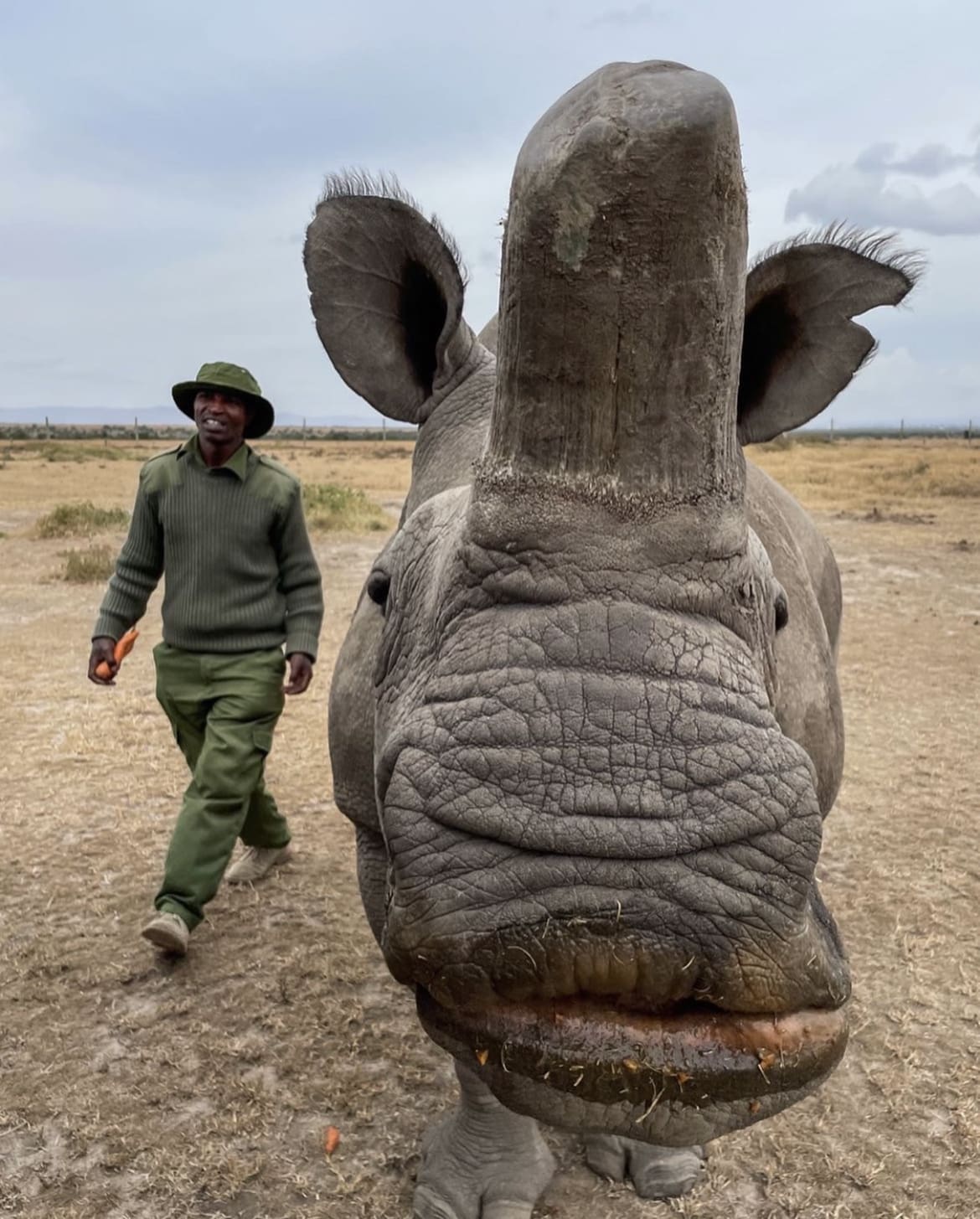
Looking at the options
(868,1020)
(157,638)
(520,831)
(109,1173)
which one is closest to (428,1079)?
(109,1173)

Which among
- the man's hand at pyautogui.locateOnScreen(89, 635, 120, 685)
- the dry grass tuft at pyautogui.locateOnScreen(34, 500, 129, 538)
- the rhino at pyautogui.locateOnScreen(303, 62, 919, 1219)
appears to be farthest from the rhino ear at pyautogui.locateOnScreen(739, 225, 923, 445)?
the dry grass tuft at pyautogui.locateOnScreen(34, 500, 129, 538)

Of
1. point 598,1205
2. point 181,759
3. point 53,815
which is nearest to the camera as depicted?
point 598,1205

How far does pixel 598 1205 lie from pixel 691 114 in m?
3.05

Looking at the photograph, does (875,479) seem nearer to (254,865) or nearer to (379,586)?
(254,865)

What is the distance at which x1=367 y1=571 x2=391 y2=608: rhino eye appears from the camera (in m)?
3.04

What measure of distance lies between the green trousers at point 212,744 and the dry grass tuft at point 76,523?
14922 millimetres

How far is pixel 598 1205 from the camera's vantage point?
11.0 feet

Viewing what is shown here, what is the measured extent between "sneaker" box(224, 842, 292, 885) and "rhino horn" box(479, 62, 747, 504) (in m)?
3.95

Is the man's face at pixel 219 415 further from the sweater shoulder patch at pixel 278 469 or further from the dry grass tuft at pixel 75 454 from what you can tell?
the dry grass tuft at pixel 75 454

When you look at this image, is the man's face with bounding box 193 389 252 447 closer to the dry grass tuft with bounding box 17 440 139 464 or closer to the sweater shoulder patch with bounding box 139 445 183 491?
the sweater shoulder patch with bounding box 139 445 183 491

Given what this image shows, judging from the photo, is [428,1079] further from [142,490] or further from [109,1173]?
[142,490]

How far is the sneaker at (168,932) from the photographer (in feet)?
14.5

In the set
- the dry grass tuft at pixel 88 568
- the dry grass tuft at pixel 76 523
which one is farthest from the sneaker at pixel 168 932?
the dry grass tuft at pixel 76 523

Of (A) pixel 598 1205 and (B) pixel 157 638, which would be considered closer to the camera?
(A) pixel 598 1205
